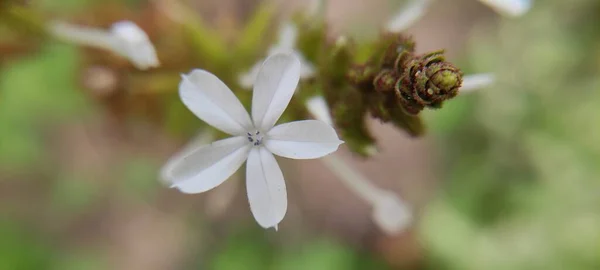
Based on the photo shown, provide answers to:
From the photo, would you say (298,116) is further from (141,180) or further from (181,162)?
(141,180)

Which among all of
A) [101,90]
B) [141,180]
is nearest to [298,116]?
[101,90]

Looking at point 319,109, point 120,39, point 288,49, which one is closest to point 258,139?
point 319,109

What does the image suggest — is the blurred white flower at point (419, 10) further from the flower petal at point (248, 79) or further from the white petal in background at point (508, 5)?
the flower petal at point (248, 79)

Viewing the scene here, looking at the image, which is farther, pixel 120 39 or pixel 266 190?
pixel 120 39

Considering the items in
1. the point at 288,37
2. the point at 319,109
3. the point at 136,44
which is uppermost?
the point at 288,37

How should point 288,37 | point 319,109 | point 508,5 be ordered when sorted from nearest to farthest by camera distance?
point 319,109 < point 508,5 < point 288,37

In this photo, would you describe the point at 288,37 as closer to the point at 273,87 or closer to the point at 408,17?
the point at 408,17

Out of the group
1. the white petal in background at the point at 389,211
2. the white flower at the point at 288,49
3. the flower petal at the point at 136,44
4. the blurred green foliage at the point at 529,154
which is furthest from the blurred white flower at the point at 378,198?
the blurred green foliage at the point at 529,154

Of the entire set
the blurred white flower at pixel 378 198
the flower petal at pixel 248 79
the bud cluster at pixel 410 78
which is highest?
the flower petal at pixel 248 79
